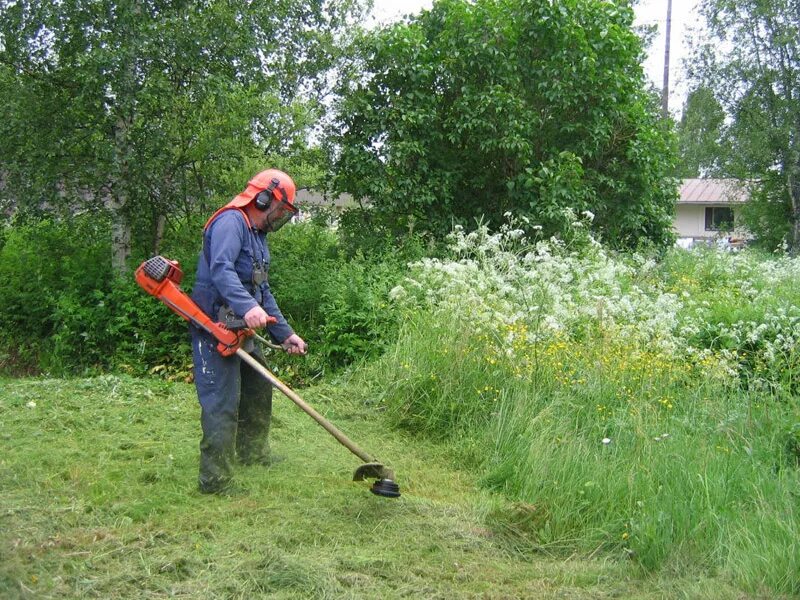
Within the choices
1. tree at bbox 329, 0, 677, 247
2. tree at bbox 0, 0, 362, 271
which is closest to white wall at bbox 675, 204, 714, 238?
tree at bbox 329, 0, 677, 247

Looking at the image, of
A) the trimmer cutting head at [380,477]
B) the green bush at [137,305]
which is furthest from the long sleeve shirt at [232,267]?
the green bush at [137,305]

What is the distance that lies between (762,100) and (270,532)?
24335mm

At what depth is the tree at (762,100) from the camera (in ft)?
76.3

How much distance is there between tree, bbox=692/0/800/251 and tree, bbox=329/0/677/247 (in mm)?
14211

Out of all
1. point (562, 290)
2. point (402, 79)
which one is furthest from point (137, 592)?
point (402, 79)

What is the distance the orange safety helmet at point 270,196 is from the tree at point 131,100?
4242 mm

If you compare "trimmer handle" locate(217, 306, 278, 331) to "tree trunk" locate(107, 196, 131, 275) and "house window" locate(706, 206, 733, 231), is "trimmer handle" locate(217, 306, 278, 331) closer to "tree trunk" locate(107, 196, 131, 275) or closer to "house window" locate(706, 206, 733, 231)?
"tree trunk" locate(107, 196, 131, 275)

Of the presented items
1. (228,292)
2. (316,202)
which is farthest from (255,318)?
(316,202)

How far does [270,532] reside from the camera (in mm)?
4023

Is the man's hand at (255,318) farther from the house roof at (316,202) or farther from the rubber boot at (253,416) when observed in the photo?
the house roof at (316,202)

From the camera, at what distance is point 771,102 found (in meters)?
23.9

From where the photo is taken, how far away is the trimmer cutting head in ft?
14.0

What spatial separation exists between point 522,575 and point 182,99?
270 inches

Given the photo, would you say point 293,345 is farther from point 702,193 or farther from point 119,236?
point 702,193
